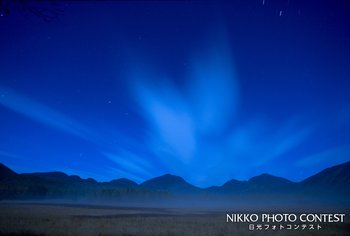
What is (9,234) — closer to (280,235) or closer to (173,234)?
(173,234)

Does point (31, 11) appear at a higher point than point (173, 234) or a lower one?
Result: higher

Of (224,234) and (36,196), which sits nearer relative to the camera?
(224,234)

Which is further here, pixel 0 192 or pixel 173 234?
pixel 0 192

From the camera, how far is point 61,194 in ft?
645

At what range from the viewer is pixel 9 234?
2050cm

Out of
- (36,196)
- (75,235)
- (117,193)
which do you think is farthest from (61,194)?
(75,235)

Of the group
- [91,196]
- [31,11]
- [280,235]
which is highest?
[91,196]

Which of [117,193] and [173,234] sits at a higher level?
[117,193]

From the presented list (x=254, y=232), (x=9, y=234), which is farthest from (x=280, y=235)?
(x=9, y=234)

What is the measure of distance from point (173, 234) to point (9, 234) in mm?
12656

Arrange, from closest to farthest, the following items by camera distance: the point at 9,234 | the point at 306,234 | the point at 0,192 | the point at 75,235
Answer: the point at 9,234 < the point at 75,235 < the point at 306,234 < the point at 0,192

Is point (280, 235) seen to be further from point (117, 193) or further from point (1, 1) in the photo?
point (117, 193)

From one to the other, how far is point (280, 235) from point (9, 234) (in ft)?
68.7

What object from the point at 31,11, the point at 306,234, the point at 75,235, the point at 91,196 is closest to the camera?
the point at 31,11
